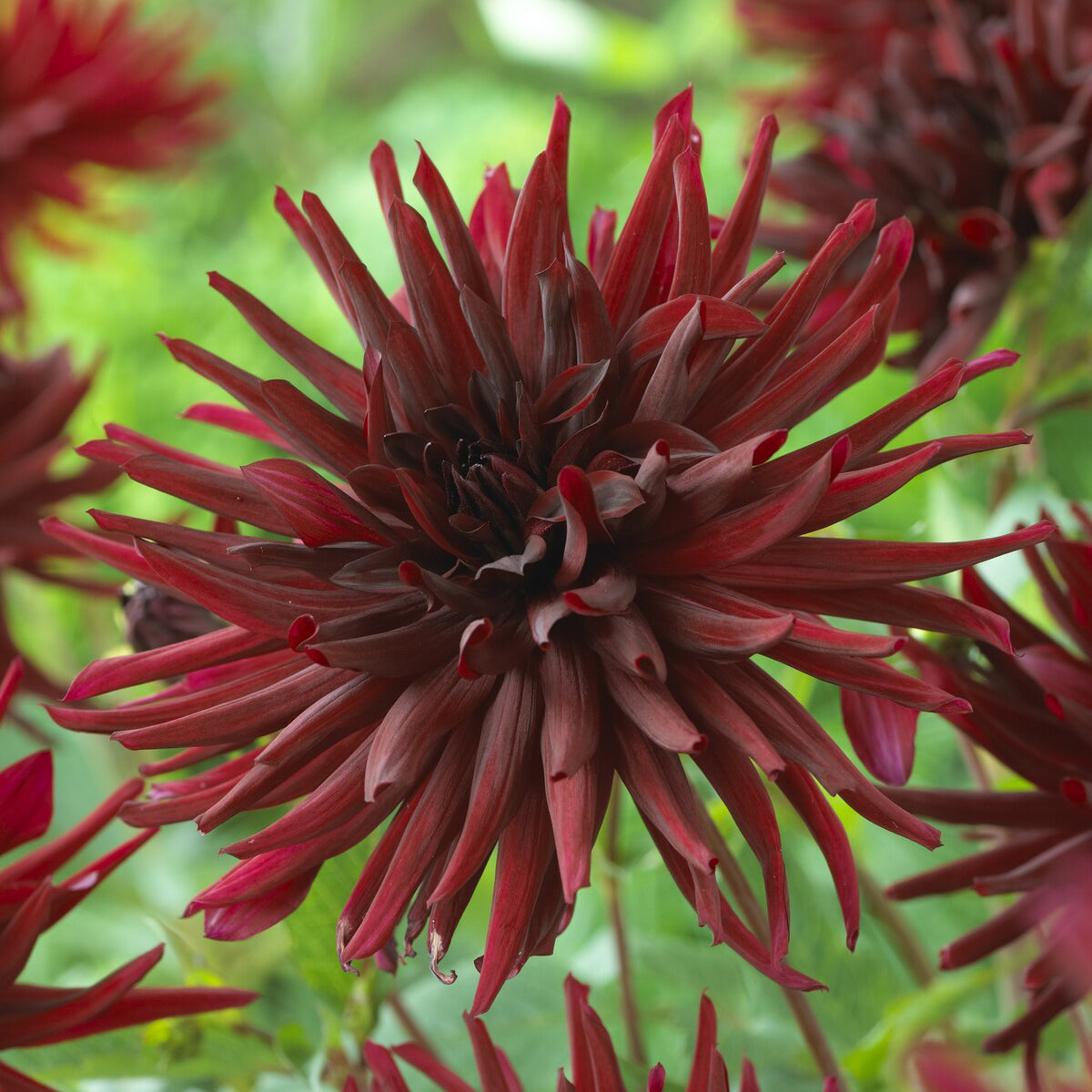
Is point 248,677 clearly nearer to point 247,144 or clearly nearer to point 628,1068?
point 628,1068

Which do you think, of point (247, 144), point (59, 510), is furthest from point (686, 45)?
point (59, 510)

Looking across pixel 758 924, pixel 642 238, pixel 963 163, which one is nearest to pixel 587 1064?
pixel 758 924

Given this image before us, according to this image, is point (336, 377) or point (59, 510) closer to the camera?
point (336, 377)

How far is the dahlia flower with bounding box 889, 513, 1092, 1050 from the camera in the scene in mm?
229

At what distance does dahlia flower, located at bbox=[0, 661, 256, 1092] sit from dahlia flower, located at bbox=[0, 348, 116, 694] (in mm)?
138

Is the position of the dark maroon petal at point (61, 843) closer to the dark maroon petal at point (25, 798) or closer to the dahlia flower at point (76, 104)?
the dark maroon petal at point (25, 798)

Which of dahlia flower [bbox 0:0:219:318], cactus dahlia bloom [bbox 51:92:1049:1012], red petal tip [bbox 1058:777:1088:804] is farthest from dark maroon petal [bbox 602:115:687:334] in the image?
dahlia flower [bbox 0:0:219:318]

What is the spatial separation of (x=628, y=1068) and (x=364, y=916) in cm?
11

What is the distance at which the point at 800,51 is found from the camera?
0.55 metres

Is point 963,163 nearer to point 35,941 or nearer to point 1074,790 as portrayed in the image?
point 1074,790

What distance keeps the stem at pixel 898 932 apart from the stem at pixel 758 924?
0.06 m

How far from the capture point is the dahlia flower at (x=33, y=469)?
1.21 ft

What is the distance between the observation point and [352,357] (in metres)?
0.71

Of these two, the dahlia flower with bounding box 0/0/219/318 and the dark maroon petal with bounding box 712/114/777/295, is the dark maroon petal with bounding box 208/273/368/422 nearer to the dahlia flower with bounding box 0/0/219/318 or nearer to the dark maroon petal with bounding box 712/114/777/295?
the dark maroon petal with bounding box 712/114/777/295
